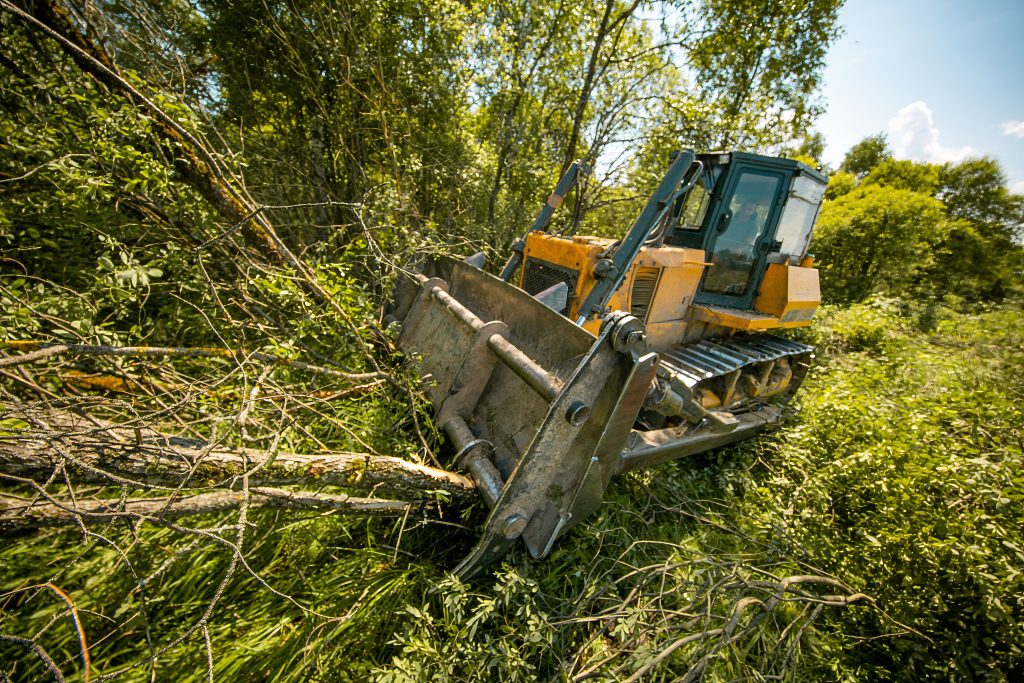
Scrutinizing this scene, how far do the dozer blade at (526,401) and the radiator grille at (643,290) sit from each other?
1419mm

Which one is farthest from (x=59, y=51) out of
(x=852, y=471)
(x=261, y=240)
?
(x=852, y=471)

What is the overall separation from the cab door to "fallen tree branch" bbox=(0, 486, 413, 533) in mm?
4209

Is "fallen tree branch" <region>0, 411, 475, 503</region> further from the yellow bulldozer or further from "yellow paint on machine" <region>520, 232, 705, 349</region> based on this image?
"yellow paint on machine" <region>520, 232, 705, 349</region>

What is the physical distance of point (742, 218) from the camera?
432 cm

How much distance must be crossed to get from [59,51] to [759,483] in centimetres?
681

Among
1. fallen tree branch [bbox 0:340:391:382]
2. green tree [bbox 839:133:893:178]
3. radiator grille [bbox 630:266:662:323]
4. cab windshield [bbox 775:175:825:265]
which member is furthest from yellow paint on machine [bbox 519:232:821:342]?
green tree [bbox 839:133:893:178]

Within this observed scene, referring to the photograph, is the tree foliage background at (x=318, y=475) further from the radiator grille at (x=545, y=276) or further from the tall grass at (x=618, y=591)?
the radiator grille at (x=545, y=276)

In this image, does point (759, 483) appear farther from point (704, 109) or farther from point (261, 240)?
point (704, 109)

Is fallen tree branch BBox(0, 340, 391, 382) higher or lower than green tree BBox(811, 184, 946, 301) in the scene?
lower

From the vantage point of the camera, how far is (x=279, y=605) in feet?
7.00

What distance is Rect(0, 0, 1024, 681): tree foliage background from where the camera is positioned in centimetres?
186

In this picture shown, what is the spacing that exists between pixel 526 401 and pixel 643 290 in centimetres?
192

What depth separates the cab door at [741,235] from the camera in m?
4.16

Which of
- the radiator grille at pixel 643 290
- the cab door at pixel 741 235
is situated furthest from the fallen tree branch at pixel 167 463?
the cab door at pixel 741 235
